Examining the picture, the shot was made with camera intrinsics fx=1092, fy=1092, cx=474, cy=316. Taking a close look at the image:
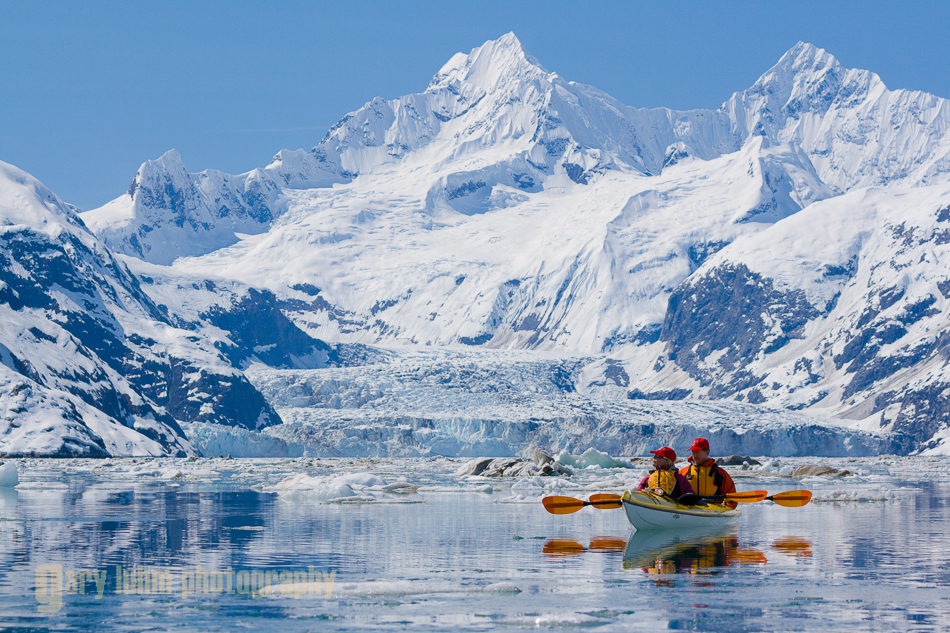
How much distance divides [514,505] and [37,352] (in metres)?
128

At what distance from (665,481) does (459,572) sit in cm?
842

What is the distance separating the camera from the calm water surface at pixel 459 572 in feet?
54.1

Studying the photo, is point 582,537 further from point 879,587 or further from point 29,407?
point 29,407

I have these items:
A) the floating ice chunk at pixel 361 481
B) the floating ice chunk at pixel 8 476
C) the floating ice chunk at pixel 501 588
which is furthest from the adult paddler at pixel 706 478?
the floating ice chunk at pixel 8 476

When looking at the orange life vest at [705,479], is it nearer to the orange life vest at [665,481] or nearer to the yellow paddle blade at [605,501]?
the orange life vest at [665,481]

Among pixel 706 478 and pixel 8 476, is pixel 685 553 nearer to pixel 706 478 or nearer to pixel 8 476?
pixel 706 478

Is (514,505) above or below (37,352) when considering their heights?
below

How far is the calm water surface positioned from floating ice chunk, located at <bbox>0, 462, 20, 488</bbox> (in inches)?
800

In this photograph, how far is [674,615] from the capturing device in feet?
54.7

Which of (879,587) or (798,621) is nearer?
(798,621)

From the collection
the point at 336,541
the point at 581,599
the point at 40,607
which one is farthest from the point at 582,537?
the point at 40,607

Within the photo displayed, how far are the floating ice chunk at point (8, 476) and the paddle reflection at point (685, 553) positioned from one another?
39403 mm

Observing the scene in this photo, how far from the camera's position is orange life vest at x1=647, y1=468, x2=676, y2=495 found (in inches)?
1108

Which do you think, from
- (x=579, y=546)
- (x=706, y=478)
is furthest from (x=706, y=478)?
(x=579, y=546)
